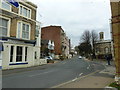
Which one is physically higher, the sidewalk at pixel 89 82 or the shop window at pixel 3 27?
the shop window at pixel 3 27

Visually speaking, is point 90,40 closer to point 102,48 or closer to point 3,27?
point 102,48

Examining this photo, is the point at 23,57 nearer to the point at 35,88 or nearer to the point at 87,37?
the point at 35,88

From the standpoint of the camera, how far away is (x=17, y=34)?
18.8 metres

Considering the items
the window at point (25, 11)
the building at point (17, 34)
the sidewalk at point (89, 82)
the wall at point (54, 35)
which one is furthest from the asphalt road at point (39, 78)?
the wall at point (54, 35)

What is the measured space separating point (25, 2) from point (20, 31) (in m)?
5.33

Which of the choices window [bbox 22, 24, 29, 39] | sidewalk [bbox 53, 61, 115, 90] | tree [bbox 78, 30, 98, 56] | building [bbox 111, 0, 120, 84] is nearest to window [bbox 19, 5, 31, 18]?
window [bbox 22, 24, 29, 39]

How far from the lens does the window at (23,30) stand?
19203mm

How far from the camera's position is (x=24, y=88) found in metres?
6.88

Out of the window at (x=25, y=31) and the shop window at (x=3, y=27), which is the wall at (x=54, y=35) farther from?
Answer: the shop window at (x=3, y=27)

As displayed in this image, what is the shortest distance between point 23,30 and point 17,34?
1.45m

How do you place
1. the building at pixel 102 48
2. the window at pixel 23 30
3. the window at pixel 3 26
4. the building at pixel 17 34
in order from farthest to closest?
the building at pixel 102 48, the window at pixel 23 30, the building at pixel 17 34, the window at pixel 3 26

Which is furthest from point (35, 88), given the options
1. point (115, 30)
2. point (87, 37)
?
point (87, 37)

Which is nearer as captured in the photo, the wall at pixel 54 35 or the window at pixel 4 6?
the window at pixel 4 6

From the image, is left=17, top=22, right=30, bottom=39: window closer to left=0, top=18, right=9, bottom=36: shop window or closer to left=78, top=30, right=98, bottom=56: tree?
left=0, top=18, right=9, bottom=36: shop window
